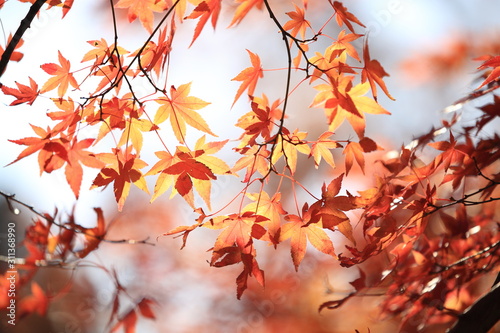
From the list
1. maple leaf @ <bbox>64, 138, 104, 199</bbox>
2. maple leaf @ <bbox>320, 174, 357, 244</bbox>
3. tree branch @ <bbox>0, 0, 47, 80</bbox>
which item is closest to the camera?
tree branch @ <bbox>0, 0, 47, 80</bbox>

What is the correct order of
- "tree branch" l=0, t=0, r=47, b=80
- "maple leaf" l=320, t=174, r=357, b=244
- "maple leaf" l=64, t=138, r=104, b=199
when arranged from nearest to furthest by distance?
"tree branch" l=0, t=0, r=47, b=80 < "maple leaf" l=320, t=174, r=357, b=244 < "maple leaf" l=64, t=138, r=104, b=199

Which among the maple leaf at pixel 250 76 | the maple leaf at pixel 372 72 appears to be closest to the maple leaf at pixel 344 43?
the maple leaf at pixel 372 72

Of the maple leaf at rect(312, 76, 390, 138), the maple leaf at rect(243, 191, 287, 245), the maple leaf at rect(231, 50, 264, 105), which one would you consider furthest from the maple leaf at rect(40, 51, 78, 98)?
the maple leaf at rect(312, 76, 390, 138)

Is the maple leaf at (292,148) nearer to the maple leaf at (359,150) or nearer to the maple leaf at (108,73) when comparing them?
the maple leaf at (359,150)

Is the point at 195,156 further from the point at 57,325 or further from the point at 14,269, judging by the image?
the point at 57,325

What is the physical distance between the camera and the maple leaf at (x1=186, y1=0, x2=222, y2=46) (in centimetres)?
81

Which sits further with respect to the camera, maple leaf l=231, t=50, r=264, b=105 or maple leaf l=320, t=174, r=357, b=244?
maple leaf l=231, t=50, r=264, b=105

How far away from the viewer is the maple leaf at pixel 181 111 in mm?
900

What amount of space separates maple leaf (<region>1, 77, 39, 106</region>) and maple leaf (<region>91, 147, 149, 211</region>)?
7.8 inches

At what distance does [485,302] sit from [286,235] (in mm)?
462

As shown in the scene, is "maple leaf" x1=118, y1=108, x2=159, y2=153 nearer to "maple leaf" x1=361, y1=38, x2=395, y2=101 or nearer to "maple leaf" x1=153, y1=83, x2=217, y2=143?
"maple leaf" x1=153, y1=83, x2=217, y2=143

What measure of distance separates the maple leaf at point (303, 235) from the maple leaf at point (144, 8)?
582 mm

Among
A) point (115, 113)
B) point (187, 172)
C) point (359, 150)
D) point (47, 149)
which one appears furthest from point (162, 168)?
point (359, 150)

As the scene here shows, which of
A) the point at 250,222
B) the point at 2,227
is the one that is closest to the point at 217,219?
the point at 250,222
